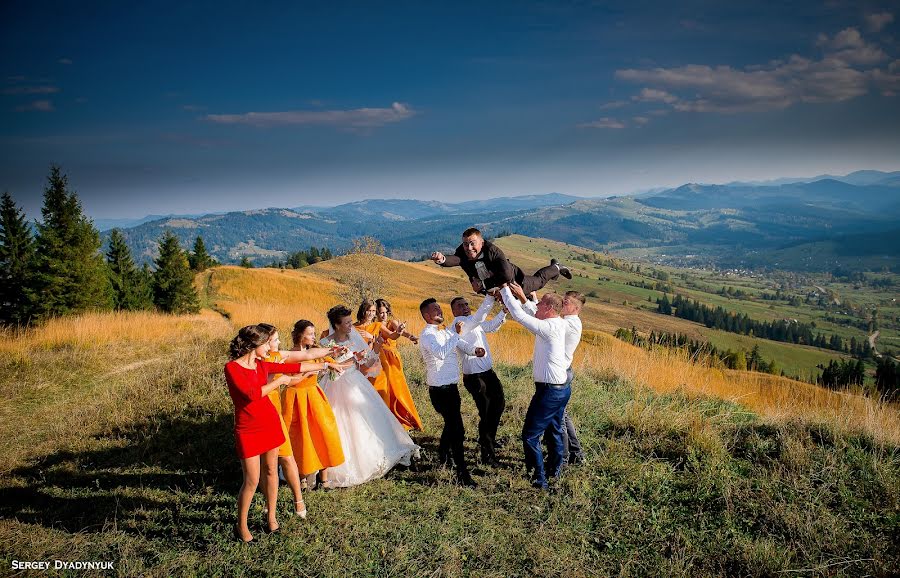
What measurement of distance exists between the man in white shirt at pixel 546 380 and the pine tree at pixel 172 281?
111 ft

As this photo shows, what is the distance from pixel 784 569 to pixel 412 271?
103 meters

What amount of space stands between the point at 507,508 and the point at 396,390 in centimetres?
278

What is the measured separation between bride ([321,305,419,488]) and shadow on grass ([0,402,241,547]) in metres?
1.58

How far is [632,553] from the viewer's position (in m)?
4.75

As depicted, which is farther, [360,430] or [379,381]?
[379,381]

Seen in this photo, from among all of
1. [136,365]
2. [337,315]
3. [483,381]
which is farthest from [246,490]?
[136,365]

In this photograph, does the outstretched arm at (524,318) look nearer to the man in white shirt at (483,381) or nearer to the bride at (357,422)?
the man in white shirt at (483,381)

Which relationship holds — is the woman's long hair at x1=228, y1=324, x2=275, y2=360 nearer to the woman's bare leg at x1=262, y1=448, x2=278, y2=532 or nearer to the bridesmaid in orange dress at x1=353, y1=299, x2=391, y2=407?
the woman's bare leg at x1=262, y1=448, x2=278, y2=532

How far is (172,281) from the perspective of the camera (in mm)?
34031

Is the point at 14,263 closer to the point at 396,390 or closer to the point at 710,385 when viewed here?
the point at 396,390

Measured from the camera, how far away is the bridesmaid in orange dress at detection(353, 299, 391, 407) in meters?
6.73

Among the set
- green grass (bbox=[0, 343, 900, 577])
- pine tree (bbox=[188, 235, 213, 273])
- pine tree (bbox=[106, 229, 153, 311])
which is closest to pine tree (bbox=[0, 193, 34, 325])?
pine tree (bbox=[106, 229, 153, 311])

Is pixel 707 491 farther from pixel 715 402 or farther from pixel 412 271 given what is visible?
pixel 412 271

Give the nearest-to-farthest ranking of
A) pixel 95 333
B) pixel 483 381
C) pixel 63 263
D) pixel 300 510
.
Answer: pixel 300 510, pixel 483 381, pixel 95 333, pixel 63 263
